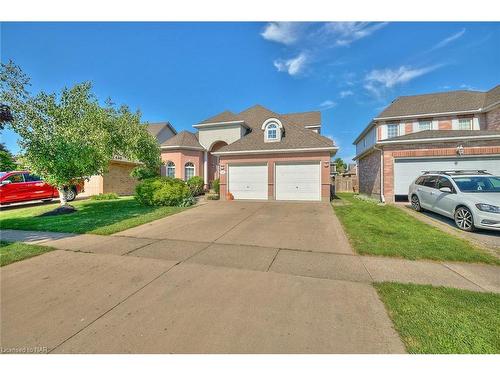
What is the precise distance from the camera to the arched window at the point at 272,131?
14.9 meters

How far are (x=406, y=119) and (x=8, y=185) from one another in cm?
2768

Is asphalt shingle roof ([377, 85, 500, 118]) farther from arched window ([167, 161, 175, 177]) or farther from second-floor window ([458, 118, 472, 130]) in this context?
arched window ([167, 161, 175, 177])

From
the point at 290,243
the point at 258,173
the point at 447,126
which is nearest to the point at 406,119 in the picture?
the point at 447,126

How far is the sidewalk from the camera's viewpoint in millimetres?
3648

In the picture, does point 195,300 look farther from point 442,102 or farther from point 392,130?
point 442,102

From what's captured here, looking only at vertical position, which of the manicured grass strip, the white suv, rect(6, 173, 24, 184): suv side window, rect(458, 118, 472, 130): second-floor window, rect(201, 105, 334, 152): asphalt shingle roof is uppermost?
rect(458, 118, 472, 130): second-floor window

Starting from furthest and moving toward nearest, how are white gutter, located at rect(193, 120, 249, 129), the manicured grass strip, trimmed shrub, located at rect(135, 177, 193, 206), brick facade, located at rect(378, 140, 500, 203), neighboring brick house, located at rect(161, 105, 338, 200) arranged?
1. white gutter, located at rect(193, 120, 249, 129)
2. neighboring brick house, located at rect(161, 105, 338, 200)
3. trimmed shrub, located at rect(135, 177, 193, 206)
4. brick facade, located at rect(378, 140, 500, 203)
5. the manicured grass strip

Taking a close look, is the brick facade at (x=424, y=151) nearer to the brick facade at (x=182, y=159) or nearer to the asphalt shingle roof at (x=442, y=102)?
the asphalt shingle roof at (x=442, y=102)

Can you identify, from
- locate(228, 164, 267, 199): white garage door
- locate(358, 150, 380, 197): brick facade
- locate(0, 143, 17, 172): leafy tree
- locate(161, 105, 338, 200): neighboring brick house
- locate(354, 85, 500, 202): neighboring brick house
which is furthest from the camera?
locate(0, 143, 17, 172): leafy tree

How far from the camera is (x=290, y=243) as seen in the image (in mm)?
5480

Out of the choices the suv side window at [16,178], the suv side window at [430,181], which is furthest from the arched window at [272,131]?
the suv side window at [16,178]

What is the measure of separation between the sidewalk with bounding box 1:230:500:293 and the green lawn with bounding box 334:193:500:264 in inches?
11.4

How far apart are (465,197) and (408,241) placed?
321 centimetres

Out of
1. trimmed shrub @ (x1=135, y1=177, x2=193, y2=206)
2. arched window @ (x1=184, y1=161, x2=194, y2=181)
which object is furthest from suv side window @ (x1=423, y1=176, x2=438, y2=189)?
arched window @ (x1=184, y1=161, x2=194, y2=181)
